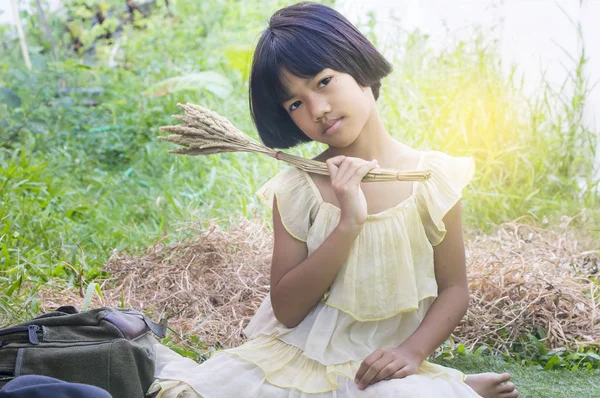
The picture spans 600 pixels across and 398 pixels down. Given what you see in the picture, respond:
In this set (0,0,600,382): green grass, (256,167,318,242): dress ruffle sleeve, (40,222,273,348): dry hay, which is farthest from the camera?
(0,0,600,382): green grass

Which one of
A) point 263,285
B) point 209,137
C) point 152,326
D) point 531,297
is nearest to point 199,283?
point 263,285

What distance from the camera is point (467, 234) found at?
149 inches

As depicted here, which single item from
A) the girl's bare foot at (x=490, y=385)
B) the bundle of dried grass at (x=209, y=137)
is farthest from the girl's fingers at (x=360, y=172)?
the girl's bare foot at (x=490, y=385)

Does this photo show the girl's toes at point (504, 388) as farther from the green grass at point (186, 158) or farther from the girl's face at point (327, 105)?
the girl's face at point (327, 105)

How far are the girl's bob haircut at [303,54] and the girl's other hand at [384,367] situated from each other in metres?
0.70

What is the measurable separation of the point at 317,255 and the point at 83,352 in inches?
24.6

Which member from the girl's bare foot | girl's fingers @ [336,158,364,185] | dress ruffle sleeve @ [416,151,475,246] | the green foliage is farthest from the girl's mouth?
the green foliage

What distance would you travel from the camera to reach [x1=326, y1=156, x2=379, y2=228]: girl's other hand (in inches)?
73.4

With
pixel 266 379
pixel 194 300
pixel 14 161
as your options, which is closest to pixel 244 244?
pixel 194 300

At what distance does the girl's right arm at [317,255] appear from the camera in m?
1.87

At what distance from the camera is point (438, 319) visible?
197cm

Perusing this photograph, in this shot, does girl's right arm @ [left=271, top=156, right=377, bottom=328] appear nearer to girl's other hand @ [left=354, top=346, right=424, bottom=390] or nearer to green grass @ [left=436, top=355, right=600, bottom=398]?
girl's other hand @ [left=354, top=346, right=424, bottom=390]

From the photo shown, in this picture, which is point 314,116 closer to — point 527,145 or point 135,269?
point 135,269

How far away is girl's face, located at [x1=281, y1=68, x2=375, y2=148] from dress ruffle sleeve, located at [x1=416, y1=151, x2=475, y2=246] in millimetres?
232
